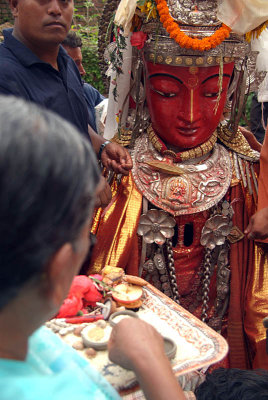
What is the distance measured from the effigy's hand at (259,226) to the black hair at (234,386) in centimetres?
60

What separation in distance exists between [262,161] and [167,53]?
69 cm

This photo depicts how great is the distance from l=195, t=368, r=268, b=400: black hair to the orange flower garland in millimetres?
1323

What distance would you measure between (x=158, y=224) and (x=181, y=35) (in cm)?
85

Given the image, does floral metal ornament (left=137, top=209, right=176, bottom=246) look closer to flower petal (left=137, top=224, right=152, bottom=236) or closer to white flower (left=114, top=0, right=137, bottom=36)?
flower petal (left=137, top=224, right=152, bottom=236)

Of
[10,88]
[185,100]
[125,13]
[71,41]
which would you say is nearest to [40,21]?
[10,88]

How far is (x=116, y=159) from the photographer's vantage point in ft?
6.31

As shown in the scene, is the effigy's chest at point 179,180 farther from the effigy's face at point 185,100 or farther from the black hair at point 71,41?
the black hair at point 71,41

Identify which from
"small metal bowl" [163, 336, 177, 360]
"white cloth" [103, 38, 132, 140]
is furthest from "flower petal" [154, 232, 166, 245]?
"small metal bowl" [163, 336, 177, 360]

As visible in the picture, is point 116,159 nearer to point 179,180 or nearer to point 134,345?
point 179,180

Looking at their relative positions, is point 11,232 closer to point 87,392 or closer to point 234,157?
point 87,392

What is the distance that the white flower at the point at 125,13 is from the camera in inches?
72.4

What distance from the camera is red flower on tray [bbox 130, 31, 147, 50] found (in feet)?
6.25

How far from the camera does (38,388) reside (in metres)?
0.60

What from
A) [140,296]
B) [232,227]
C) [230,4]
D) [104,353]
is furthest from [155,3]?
[104,353]
